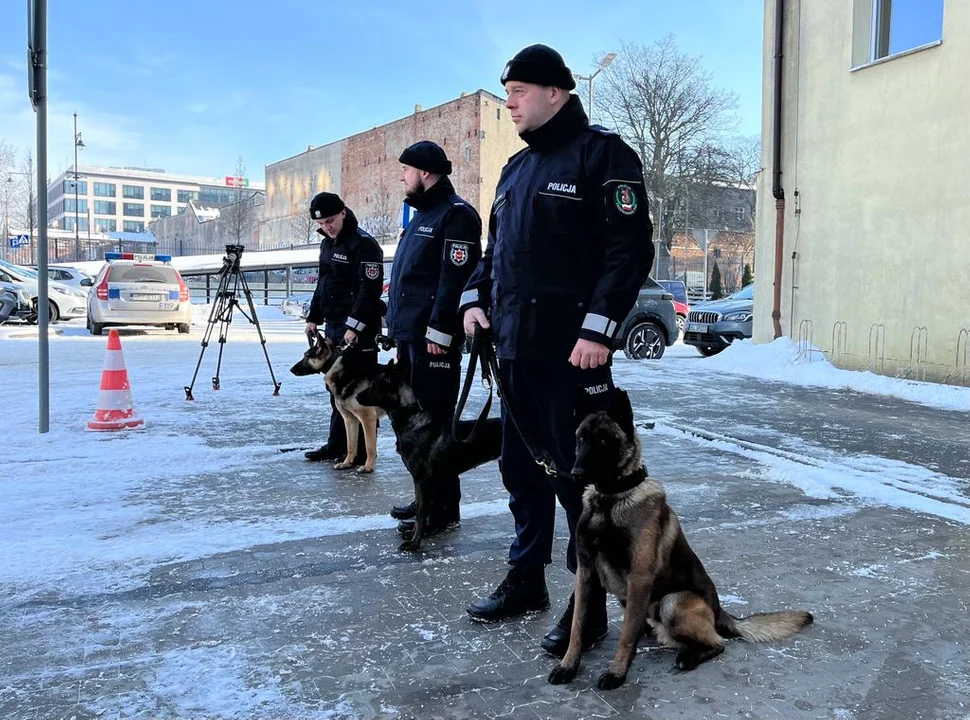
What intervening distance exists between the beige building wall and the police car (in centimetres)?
1167

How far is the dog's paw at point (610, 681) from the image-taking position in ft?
8.48

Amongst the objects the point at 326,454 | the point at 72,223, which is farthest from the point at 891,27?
the point at 72,223

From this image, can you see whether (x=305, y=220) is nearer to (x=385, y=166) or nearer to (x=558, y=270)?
(x=385, y=166)

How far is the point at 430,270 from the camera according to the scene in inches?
173

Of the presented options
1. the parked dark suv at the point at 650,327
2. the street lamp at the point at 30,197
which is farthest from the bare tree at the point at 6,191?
the parked dark suv at the point at 650,327

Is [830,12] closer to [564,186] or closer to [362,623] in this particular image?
[564,186]

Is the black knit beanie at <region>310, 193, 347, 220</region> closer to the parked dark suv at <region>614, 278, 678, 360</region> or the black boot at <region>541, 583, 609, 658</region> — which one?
the black boot at <region>541, 583, 609, 658</region>

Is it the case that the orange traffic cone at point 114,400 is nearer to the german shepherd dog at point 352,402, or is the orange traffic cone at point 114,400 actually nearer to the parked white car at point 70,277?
the german shepherd dog at point 352,402

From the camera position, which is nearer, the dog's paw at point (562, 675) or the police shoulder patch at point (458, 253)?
the dog's paw at point (562, 675)

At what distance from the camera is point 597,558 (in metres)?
2.64

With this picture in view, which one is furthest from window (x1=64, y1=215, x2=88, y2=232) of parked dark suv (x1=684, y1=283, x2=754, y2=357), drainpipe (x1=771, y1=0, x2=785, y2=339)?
drainpipe (x1=771, y1=0, x2=785, y2=339)

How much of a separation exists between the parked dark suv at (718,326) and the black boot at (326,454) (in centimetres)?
997

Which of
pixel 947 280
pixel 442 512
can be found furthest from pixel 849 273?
pixel 442 512

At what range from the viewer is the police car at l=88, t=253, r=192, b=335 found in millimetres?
15672
